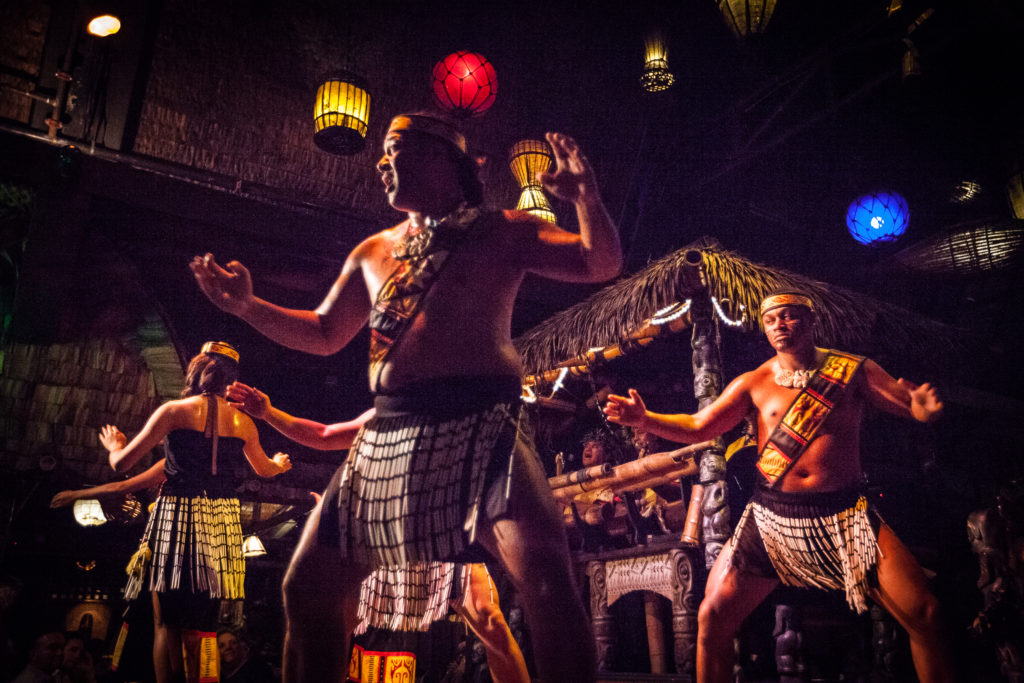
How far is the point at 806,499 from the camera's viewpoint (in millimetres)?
2895

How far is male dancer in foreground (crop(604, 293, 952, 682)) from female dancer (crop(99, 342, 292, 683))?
2.42 meters

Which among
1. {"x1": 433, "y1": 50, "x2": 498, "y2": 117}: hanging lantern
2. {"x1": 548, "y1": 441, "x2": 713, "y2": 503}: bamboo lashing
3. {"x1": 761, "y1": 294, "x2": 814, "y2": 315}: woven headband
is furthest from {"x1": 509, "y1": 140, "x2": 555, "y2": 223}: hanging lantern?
{"x1": 761, "y1": 294, "x2": 814, "y2": 315}: woven headband

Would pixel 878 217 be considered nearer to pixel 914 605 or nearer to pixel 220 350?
pixel 914 605

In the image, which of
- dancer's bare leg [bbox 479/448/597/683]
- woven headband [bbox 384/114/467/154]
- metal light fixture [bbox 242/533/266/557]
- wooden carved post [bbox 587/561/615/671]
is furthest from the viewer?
metal light fixture [bbox 242/533/266/557]

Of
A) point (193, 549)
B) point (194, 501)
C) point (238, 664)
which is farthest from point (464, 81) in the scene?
point (238, 664)

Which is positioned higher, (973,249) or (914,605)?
(973,249)

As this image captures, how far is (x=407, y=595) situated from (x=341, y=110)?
5.23 metres

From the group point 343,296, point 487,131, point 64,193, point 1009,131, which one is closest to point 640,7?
point 487,131

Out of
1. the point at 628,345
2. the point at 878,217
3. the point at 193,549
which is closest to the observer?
the point at 193,549

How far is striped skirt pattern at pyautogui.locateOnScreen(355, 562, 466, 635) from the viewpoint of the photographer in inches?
80.5

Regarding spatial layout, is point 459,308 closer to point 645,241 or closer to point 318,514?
point 318,514

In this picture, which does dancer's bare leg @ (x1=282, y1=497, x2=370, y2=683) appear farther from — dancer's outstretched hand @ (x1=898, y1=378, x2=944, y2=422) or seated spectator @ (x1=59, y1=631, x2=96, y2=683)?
seated spectator @ (x1=59, y1=631, x2=96, y2=683)

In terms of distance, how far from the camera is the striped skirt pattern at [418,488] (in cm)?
161

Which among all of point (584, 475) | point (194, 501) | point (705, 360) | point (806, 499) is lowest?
point (806, 499)
